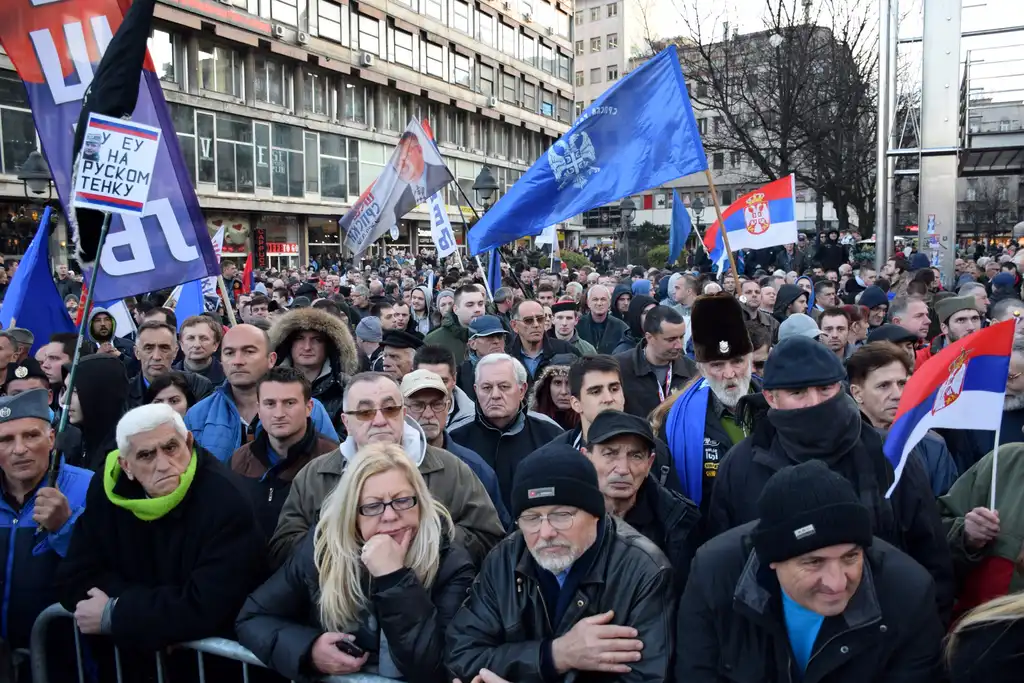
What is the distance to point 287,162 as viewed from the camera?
34.4 metres

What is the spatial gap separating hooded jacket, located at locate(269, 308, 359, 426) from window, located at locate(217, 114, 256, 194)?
27878mm

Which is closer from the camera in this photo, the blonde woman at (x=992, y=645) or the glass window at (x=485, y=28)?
Result: the blonde woman at (x=992, y=645)

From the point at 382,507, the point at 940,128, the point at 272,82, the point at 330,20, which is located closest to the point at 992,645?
the point at 382,507

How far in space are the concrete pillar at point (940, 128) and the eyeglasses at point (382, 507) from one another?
49.0 ft

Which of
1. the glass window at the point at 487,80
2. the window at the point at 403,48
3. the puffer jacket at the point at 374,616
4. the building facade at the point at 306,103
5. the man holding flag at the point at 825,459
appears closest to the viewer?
the puffer jacket at the point at 374,616

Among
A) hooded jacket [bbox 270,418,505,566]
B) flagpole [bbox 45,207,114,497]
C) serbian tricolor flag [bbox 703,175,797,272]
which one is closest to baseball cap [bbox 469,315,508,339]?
hooded jacket [bbox 270,418,505,566]

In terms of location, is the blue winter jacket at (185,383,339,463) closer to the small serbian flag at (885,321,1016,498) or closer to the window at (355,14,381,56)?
the small serbian flag at (885,321,1016,498)

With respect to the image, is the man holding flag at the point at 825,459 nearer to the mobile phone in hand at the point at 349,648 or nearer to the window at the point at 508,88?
the mobile phone in hand at the point at 349,648

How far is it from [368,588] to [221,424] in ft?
7.69

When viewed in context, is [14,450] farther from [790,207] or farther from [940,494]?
[790,207]

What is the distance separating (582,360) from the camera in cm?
446

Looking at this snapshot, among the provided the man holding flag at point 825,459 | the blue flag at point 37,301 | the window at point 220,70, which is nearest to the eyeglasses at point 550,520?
the man holding flag at point 825,459

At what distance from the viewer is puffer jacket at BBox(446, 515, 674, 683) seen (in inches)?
103

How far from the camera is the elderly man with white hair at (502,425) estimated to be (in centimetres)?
472
